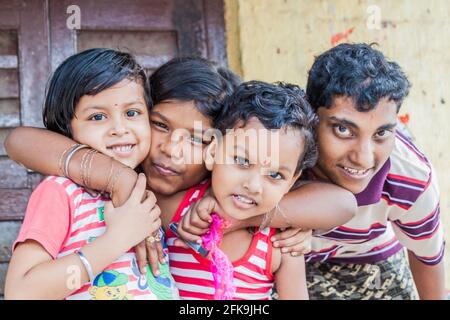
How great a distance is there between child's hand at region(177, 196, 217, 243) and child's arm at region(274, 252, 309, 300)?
0.97 ft

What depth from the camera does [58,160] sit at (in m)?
2.13

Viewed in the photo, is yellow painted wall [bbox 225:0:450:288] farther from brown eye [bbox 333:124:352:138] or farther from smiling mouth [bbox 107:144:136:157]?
smiling mouth [bbox 107:144:136:157]

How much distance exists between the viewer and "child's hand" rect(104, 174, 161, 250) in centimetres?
208

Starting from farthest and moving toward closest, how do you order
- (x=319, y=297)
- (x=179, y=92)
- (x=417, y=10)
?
(x=417, y=10), (x=319, y=297), (x=179, y=92)

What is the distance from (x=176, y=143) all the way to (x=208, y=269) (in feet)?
1.44

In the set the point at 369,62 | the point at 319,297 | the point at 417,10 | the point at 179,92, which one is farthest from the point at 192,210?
the point at 417,10

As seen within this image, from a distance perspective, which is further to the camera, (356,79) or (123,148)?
(356,79)

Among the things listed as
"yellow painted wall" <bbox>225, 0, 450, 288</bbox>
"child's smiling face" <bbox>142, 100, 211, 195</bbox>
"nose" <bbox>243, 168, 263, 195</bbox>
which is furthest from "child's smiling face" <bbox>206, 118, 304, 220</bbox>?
"yellow painted wall" <bbox>225, 0, 450, 288</bbox>

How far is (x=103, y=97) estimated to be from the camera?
7.18ft

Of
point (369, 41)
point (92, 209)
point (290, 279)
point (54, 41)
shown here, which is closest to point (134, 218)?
point (92, 209)

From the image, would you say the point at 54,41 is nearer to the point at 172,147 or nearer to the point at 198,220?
the point at 172,147

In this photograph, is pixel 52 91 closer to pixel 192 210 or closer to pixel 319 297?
pixel 192 210

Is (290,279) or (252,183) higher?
(252,183)
